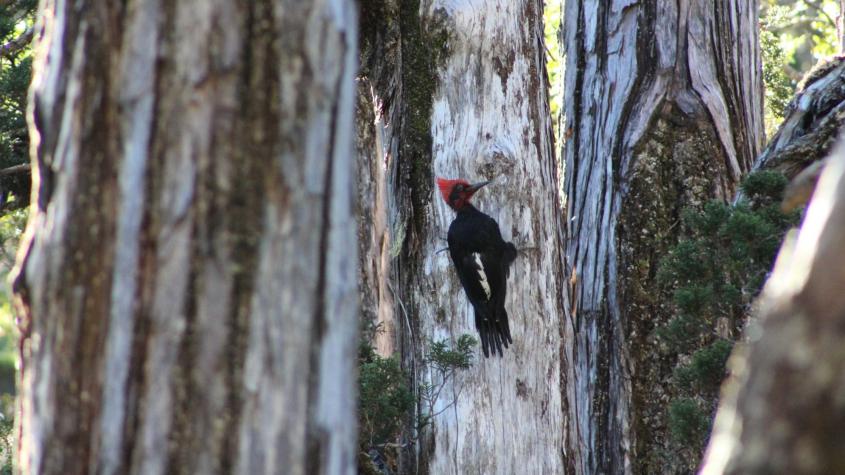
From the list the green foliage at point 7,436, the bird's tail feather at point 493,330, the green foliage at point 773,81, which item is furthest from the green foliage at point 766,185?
the green foliage at point 7,436

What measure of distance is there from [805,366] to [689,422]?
3.47m

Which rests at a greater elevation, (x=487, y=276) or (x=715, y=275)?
(x=487, y=276)

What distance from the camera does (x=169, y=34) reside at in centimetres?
171

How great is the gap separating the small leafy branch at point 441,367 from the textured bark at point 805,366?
141 inches

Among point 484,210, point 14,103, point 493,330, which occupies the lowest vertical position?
point 493,330

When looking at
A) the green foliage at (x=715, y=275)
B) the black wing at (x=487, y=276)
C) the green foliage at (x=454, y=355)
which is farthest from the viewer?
the black wing at (x=487, y=276)

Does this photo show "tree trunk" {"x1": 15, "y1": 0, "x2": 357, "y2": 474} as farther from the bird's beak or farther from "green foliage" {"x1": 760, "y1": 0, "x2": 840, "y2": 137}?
"green foliage" {"x1": 760, "y1": 0, "x2": 840, "y2": 137}

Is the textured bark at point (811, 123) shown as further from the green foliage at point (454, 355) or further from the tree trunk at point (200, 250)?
the tree trunk at point (200, 250)

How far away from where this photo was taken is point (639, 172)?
6.33 meters

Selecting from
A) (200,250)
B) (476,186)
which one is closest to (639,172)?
(476,186)

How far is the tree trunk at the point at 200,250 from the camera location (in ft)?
5.47

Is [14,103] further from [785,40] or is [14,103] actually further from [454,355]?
[785,40]

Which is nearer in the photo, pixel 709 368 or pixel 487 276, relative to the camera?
pixel 709 368

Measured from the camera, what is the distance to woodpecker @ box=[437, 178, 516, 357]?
5270 mm
